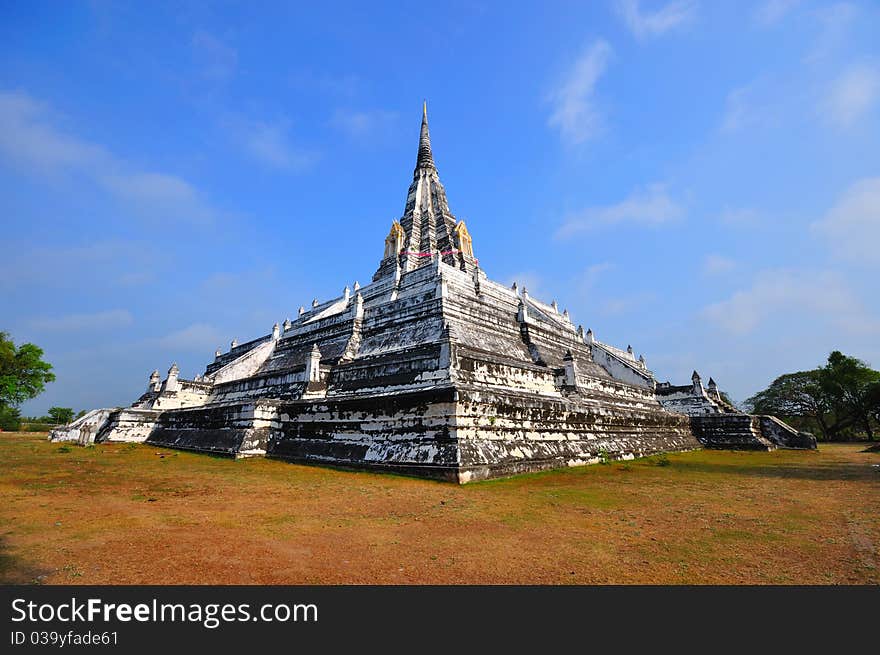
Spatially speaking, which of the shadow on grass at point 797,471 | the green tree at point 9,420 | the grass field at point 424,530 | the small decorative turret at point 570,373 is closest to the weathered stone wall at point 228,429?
the grass field at point 424,530

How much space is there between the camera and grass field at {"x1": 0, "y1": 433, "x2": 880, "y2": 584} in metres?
3.87

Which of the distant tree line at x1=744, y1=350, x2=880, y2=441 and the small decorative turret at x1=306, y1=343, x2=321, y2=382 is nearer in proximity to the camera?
the small decorative turret at x1=306, y1=343, x2=321, y2=382

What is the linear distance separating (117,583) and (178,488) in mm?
5499

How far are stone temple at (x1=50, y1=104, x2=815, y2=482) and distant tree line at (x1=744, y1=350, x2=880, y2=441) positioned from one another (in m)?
20.7

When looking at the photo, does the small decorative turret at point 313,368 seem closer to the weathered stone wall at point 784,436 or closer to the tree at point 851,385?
the weathered stone wall at point 784,436

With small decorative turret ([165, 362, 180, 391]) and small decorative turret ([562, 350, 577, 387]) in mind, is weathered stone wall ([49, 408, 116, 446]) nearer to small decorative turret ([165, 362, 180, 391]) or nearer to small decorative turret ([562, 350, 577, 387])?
small decorative turret ([165, 362, 180, 391])

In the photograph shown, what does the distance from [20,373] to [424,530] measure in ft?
138

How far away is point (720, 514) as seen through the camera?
6.46 meters

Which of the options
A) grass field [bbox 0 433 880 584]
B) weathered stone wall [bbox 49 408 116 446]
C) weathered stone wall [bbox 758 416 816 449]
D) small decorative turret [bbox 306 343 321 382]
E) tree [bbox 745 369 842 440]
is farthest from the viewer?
tree [bbox 745 369 842 440]

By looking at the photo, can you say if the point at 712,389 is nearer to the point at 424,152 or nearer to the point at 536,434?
the point at 536,434

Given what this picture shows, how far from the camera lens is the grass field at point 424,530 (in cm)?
387

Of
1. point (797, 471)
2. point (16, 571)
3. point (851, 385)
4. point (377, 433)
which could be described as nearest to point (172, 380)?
point (377, 433)

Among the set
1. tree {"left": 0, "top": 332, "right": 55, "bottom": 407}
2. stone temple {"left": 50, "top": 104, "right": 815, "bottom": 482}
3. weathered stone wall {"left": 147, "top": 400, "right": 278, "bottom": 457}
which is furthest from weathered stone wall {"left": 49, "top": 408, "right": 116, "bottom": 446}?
tree {"left": 0, "top": 332, "right": 55, "bottom": 407}
